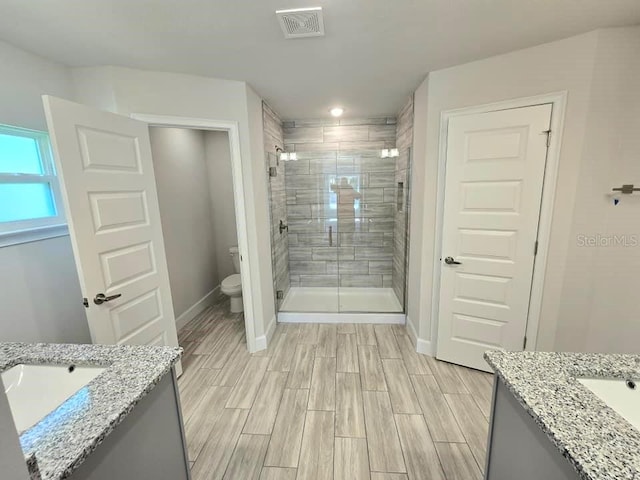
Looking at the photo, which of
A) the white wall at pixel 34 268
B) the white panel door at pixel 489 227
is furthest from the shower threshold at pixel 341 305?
the white wall at pixel 34 268

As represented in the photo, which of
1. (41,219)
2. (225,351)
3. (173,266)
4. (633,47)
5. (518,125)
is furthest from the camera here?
(173,266)

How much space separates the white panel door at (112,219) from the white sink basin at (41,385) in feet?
1.84

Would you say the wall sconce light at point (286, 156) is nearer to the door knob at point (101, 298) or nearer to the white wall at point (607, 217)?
the door knob at point (101, 298)

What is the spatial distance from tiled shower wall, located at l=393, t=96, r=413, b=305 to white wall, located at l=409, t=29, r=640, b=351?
2.28 ft

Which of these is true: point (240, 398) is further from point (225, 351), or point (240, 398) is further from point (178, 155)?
point (178, 155)

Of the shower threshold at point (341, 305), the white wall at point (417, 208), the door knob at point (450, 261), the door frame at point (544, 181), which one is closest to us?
the door frame at point (544, 181)

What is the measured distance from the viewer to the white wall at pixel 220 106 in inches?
76.0

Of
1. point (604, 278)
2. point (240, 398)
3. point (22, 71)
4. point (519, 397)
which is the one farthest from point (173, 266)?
point (604, 278)

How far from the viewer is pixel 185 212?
3232 mm

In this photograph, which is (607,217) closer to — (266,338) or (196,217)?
(266,338)

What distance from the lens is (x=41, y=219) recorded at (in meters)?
1.75

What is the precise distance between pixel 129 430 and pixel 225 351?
5.94ft

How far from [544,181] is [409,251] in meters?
1.27

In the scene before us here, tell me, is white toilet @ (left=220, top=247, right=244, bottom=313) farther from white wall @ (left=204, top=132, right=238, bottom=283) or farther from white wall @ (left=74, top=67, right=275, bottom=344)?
white wall @ (left=74, top=67, right=275, bottom=344)
